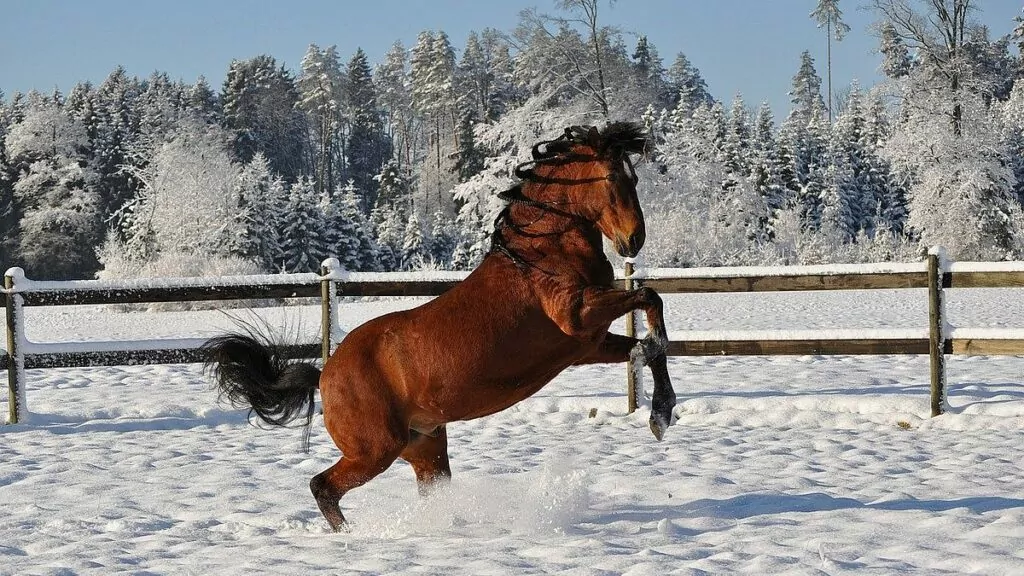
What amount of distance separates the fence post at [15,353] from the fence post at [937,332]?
7.11 meters

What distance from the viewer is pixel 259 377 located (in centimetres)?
502

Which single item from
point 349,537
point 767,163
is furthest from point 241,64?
point 349,537

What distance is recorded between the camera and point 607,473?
573cm

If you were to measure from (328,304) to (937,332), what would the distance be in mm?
4864

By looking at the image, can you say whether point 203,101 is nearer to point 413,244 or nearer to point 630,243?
point 413,244

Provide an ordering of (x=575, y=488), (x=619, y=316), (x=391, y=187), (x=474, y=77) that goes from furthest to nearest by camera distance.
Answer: (x=474, y=77), (x=391, y=187), (x=575, y=488), (x=619, y=316)

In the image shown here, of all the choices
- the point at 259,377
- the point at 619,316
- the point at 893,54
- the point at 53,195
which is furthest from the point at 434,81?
the point at 619,316

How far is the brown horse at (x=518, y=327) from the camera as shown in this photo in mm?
3887

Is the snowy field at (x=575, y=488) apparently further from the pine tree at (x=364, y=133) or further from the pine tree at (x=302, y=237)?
the pine tree at (x=364, y=133)

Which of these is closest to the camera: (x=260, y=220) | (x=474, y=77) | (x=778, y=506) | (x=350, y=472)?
(x=350, y=472)

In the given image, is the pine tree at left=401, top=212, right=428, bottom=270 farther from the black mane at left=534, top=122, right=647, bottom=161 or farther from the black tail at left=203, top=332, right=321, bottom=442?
the black mane at left=534, top=122, right=647, bottom=161

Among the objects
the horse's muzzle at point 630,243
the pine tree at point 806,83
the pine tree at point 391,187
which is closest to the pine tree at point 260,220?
the pine tree at point 391,187

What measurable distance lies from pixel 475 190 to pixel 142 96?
46.4m

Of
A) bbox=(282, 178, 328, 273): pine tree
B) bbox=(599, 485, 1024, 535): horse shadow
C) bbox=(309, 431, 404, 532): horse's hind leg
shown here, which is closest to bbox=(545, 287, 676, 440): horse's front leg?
bbox=(599, 485, 1024, 535): horse shadow
